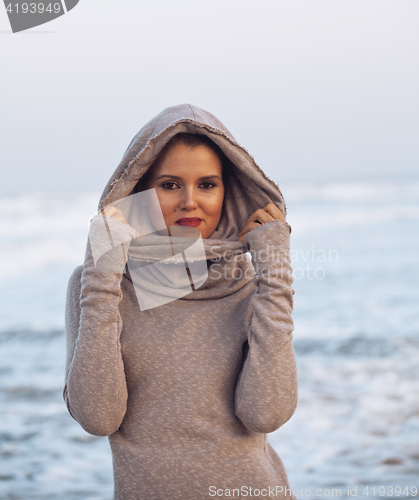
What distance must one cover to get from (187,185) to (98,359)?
61 cm

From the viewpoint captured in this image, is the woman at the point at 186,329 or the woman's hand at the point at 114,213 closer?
the woman at the point at 186,329

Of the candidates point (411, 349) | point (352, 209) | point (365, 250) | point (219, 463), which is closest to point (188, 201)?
point (219, 463)

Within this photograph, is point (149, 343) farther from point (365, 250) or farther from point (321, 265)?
point (365, 250)

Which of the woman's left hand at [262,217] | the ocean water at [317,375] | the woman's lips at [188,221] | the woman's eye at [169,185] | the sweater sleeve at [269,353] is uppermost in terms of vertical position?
the woman's eye at [169,185]

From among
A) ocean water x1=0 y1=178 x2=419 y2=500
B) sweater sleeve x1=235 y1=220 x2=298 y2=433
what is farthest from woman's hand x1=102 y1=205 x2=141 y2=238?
ocean water x1=0 y1=178 x2=419 y2=500

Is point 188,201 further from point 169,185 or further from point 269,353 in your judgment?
Result: point 269,353

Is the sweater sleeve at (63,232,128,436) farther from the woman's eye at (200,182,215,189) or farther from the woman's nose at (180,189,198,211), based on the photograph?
the woman's eye at (200,182,215,189)

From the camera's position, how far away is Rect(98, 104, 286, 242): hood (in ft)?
5.24

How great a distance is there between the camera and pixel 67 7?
3.47 meters

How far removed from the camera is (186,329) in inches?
63.3

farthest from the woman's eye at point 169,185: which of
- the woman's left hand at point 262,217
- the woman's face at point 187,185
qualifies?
the woman's left hand at point 262,217

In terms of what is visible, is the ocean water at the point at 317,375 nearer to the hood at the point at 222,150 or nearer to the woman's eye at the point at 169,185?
the hood at the point at 222,150

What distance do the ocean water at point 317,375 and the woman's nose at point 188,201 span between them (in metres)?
2.23

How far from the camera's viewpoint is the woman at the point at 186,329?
1.46 metres
